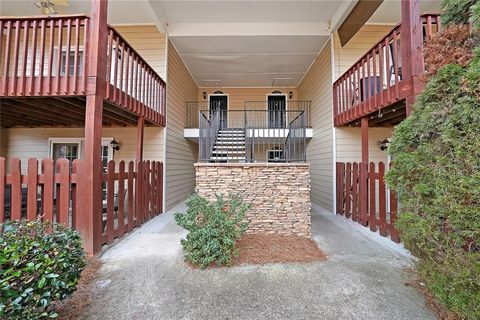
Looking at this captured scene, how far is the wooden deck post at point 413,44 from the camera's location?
11.9 feet

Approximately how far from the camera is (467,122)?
1991 millimetres

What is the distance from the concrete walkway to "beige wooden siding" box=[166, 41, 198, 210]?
3.51m

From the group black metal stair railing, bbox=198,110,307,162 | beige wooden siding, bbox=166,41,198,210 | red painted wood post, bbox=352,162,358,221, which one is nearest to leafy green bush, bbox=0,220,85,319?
black metal stair railing, bbox=198,110,307,162

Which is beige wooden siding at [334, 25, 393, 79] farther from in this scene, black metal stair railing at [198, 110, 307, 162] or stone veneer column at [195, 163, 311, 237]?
stone veneer column at [195, 163, 311, 237]

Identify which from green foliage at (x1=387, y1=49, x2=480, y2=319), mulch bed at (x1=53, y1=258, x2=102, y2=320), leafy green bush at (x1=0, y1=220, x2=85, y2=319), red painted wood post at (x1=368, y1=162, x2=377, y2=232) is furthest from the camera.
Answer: red painted wood post at (x1=368, y1=162, x2=377, y2=232)

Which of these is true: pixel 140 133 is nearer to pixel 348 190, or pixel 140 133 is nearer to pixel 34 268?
pixel 34 268

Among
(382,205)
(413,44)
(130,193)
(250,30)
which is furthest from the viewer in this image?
(250,30)

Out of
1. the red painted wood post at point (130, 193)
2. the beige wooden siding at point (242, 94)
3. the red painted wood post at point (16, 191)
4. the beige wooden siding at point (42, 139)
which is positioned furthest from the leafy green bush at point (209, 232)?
the beige wooden siding at point (242, 94)

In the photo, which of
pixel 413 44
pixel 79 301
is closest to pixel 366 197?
pixel 413 44

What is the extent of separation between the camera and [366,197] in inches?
205

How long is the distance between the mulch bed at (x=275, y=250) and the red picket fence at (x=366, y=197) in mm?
1533

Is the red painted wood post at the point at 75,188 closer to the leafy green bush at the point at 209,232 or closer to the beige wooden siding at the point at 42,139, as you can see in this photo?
the leafy green bush at the point at 209,232

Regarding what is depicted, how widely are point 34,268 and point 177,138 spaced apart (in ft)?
20.8

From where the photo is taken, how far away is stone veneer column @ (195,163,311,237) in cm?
430
